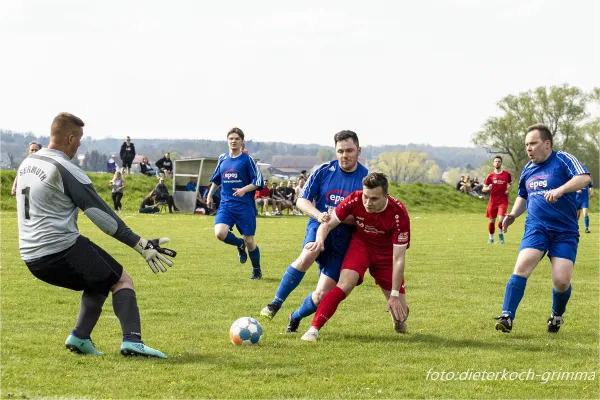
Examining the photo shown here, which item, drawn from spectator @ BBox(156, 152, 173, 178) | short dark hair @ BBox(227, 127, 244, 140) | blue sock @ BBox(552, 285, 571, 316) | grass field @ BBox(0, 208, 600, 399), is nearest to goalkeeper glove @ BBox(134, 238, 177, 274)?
grass field @ BBox(0, 208, 600, 399)

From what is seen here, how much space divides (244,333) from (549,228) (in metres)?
3.38

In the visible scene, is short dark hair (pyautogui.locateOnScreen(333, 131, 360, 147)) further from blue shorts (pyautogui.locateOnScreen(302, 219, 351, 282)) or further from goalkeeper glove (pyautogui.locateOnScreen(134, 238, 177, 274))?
goalkeeper glove (pyautogui.locateOnScreen(134, 238, 177, 274))

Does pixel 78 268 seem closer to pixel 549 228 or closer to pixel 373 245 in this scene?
pixel 373 245

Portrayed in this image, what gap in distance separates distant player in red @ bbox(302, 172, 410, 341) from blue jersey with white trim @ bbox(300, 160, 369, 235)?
53cm

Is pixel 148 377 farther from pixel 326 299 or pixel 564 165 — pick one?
pixel 564 165

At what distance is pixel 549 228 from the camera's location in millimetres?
8453

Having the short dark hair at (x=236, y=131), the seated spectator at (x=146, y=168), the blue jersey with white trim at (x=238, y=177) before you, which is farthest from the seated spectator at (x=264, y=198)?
the short dark hair at (x=236, y=131)

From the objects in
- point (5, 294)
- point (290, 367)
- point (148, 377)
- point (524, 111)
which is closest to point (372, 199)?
point (290, 367)

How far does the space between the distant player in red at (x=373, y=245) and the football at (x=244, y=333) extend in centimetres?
51

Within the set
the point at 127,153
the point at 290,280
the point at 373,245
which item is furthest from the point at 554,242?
the point at 127,153

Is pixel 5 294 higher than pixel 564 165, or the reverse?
pixel 564 165

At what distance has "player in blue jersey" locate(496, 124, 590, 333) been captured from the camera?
8.41 m

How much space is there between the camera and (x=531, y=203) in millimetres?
8625

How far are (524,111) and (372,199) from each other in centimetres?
8039
